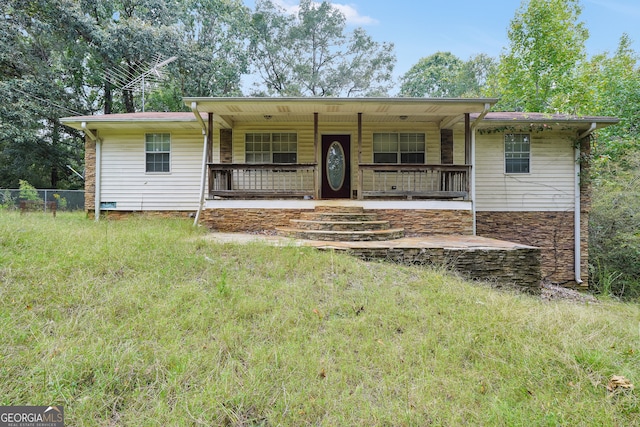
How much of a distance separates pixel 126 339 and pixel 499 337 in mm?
3332

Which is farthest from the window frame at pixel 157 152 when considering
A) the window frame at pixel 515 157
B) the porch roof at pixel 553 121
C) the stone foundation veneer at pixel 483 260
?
the window frame at pixel 515 157

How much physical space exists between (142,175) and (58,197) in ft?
28.3

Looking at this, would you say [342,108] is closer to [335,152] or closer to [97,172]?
[335,152]

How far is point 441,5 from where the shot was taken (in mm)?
14711

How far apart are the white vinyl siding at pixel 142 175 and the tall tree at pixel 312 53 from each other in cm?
1458

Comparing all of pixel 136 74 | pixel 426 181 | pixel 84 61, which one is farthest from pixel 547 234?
pixel 84 61

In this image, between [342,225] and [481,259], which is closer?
[481,259]

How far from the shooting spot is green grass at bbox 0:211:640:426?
6.64 feet

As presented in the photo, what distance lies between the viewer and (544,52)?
13938 millimetres

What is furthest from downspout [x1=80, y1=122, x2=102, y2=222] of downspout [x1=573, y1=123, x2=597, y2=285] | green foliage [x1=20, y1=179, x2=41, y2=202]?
downspout [x1=573, y1=123, x2=597, y2=285]

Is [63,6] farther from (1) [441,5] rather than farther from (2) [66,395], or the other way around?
(2) [66,395]

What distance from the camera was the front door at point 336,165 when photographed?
33.4 feet

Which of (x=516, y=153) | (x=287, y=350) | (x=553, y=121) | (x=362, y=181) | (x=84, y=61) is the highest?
(x=84, y=61)

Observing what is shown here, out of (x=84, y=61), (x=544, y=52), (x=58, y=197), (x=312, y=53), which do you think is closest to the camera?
(x=544, y=52)
